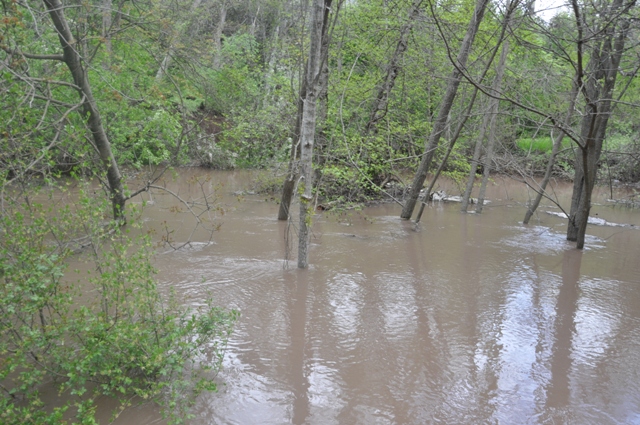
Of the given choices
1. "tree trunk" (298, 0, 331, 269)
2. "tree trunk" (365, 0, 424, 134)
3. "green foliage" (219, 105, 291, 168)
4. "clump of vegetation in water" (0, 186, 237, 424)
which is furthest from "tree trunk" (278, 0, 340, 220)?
"clump of vegetation in water" (0, 186, 237, 424)

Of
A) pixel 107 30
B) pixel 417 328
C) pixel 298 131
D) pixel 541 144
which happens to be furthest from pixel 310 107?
pixel 541 144

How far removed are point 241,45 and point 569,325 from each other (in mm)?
26030

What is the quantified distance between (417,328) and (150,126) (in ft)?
22.9

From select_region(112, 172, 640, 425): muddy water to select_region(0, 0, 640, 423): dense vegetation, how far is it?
607 mm

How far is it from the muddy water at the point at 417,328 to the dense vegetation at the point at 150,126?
0.61 m

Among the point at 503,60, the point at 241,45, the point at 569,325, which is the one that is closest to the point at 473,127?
the point at 503,60

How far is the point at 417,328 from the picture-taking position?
5895 millimetres

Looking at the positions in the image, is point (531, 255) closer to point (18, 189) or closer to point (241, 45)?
Result: point (18, 189)

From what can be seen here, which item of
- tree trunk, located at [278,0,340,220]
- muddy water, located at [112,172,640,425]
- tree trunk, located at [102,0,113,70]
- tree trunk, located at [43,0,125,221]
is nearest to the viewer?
muddy water, located at [112,172,640,425]

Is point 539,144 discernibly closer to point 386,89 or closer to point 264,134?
point 386,89

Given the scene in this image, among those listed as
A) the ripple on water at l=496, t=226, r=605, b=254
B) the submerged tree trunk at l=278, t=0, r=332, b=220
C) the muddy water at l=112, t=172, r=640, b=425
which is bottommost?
the muddy water at l=112, t=172, r=640, b=425

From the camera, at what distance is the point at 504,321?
6223 mm

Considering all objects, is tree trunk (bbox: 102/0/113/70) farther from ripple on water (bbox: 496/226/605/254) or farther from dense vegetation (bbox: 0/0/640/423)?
ripple on water (bbox: 496/226/605/254)

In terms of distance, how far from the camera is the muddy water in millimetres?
4250
